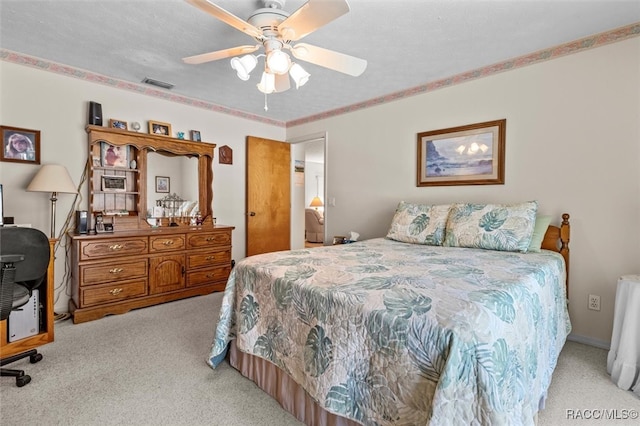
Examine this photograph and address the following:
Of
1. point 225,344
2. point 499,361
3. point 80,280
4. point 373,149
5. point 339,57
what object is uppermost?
point 339,57

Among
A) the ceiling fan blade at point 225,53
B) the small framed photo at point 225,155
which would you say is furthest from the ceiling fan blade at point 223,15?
the small framed photo at point 225,155

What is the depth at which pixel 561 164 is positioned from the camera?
8.23ft

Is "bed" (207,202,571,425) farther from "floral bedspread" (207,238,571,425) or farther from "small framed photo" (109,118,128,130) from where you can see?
"small framed photo" (109,118,128,130)

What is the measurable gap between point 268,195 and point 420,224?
8.26 ft

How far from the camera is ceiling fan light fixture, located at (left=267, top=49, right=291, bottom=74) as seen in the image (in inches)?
69.5

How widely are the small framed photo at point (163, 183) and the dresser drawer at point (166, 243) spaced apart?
27.3 inches

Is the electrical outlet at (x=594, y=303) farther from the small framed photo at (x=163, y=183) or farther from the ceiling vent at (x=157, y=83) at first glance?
the ceiling vent at (x=157, y=83)

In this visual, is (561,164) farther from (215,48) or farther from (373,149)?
(215,48)

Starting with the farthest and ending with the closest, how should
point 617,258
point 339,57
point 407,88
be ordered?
1. point 407,88
2. point 617,258
3. point 339,57

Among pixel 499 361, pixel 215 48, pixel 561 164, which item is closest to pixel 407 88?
pixel 561 164

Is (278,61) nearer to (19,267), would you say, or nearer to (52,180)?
(19,267)

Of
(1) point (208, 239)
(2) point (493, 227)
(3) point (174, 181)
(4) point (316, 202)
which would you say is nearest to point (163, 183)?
(3) point (174, 181)

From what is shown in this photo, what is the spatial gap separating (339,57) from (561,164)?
204 centimetres

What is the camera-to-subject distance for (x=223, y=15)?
157cm
